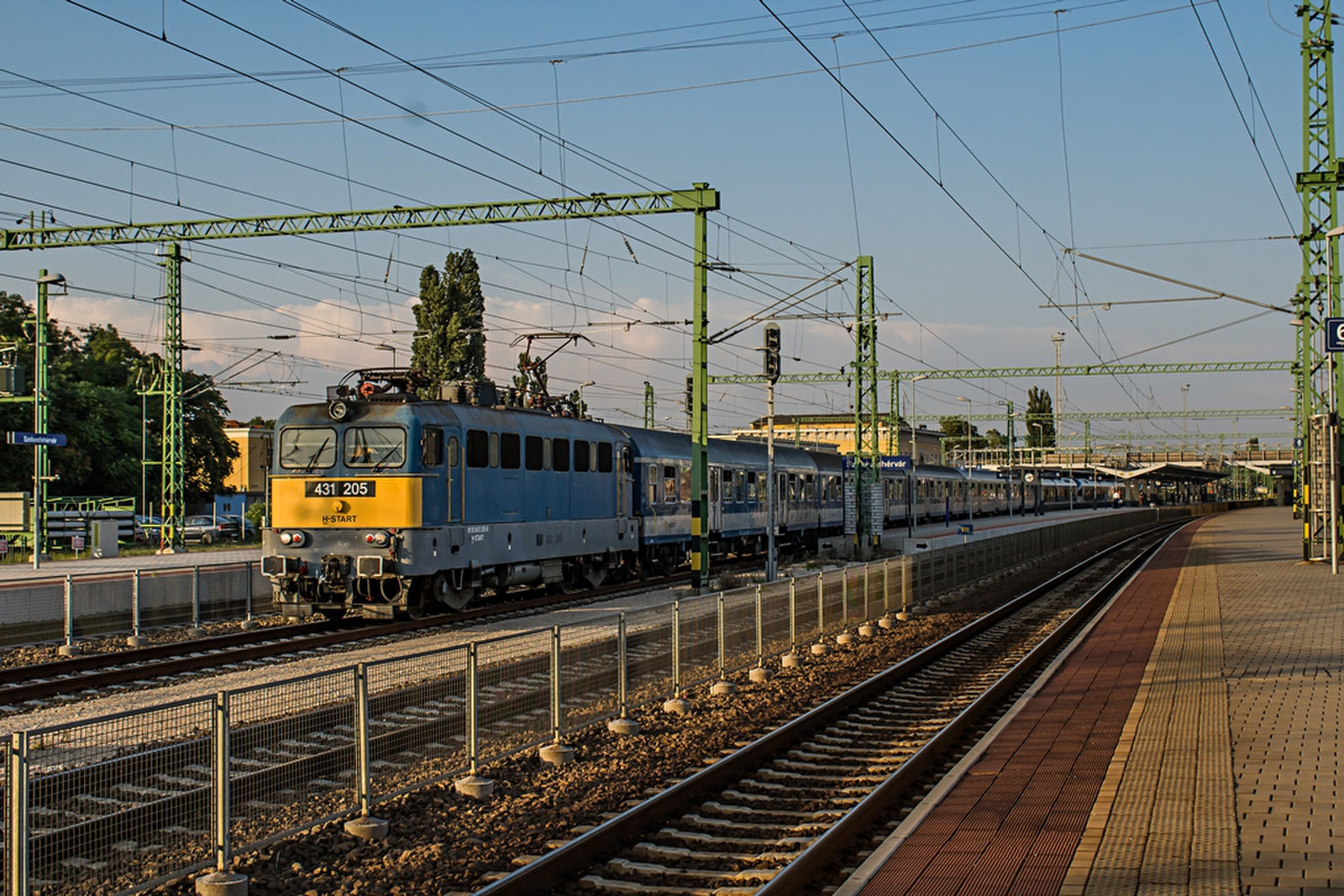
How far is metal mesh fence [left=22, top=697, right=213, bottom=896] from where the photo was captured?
6840 millimetres

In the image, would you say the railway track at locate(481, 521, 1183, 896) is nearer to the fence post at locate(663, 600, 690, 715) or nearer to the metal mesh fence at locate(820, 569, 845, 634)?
the fence post at locate(663, 600, 690, 715)

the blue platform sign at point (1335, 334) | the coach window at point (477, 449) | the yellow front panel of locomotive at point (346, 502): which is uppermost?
the blue platform sign at point (1335, 334)

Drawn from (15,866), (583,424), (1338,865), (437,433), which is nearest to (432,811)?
(15,866)

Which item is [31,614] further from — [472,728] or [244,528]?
[244,528]

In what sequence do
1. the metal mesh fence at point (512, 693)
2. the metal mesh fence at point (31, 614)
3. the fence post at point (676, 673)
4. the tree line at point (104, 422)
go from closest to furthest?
the metal mesh fence at point (512, 693) < the fence post at point (676, 673) < the metal mesh fence at point (31, 614) < the tree line at point (104, 422)

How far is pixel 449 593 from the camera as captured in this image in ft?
71.7

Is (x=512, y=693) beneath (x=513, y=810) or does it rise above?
above

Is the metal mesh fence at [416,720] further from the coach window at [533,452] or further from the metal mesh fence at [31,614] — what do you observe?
the coach window at [533,452]

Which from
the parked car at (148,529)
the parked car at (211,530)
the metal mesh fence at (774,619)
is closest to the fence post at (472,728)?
the metal mesh fence at (774,619)

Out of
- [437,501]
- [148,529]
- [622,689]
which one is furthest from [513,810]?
[148,529]

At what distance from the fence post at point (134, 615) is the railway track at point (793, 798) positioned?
11121 millimetres

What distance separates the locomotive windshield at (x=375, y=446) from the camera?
20469 mm

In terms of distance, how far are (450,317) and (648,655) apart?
4554cm

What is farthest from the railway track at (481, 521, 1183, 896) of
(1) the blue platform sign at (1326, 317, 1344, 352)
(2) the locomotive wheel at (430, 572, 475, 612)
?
(1) the blue platform sign at (1326, 317, 1344, 352)
